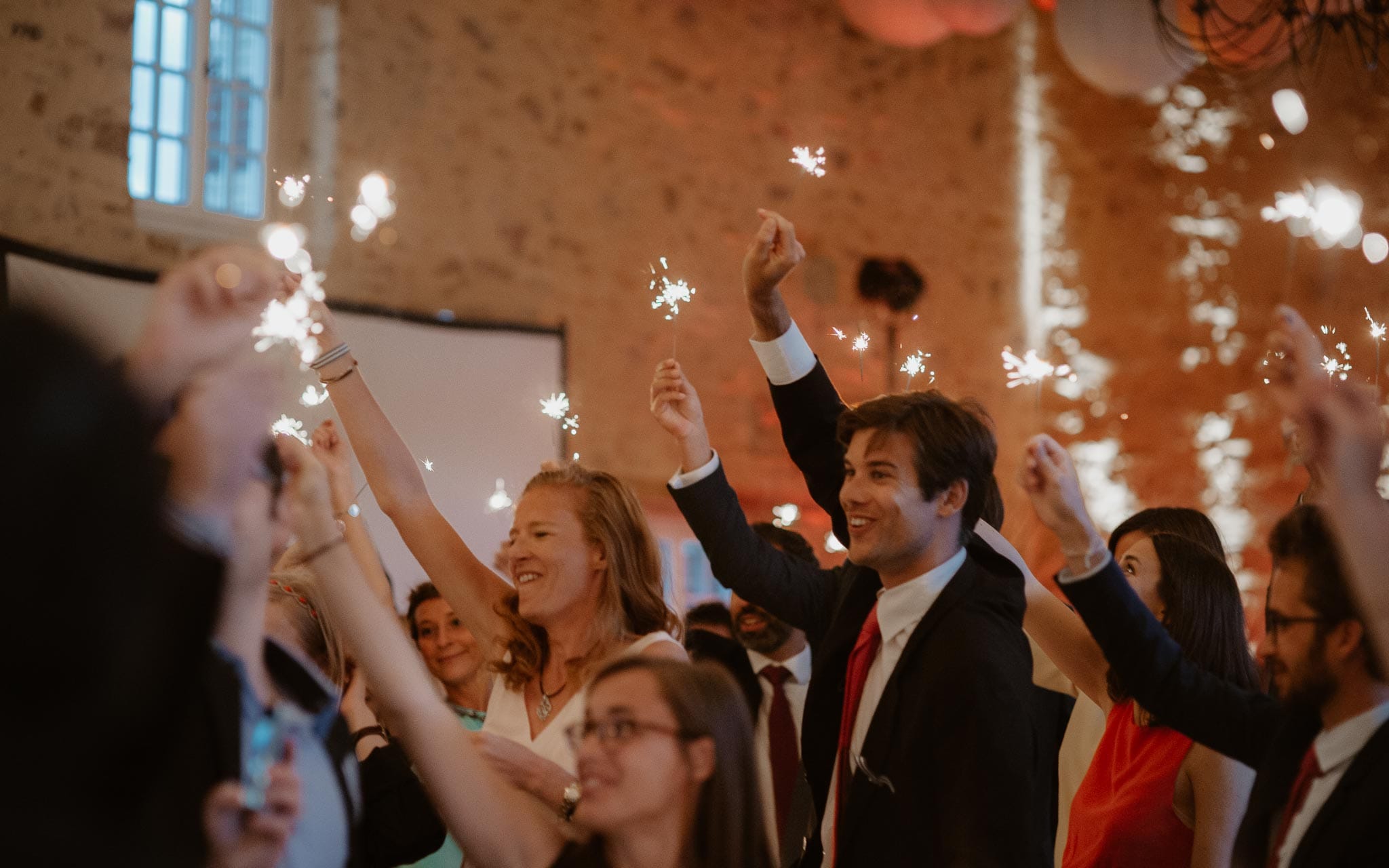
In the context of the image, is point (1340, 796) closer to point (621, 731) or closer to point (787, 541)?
point (621, 731)

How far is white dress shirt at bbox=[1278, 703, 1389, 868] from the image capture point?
154 cm

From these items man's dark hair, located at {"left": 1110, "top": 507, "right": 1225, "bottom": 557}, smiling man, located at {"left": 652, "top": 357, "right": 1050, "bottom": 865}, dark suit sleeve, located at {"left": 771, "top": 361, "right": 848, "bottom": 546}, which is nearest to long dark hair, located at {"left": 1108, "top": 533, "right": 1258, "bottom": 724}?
man's dark hair, located at {"left": 1110, "top": 507, "right": 1225, "bottom": 557}

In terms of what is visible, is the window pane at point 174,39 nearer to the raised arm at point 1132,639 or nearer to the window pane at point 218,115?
the window pane at point 218,115

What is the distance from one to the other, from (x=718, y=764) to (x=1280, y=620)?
2.38 feet

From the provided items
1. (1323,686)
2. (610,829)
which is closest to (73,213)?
(610,829)

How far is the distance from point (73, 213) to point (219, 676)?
4254 mm

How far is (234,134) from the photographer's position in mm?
5352

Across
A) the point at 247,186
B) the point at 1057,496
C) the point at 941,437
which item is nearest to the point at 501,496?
the point at 247,186

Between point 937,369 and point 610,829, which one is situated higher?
point 937,369

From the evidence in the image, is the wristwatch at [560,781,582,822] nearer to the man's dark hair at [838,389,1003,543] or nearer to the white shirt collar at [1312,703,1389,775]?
the man's dark hair at [838,389,1003,543]

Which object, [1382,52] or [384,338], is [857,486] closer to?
[384,338]

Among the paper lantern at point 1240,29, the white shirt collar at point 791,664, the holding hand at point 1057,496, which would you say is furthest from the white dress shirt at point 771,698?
the paper lantern at point 1240,29

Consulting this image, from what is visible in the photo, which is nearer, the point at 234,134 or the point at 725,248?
the point at 234,134

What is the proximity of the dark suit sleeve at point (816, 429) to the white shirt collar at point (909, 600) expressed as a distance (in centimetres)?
49
